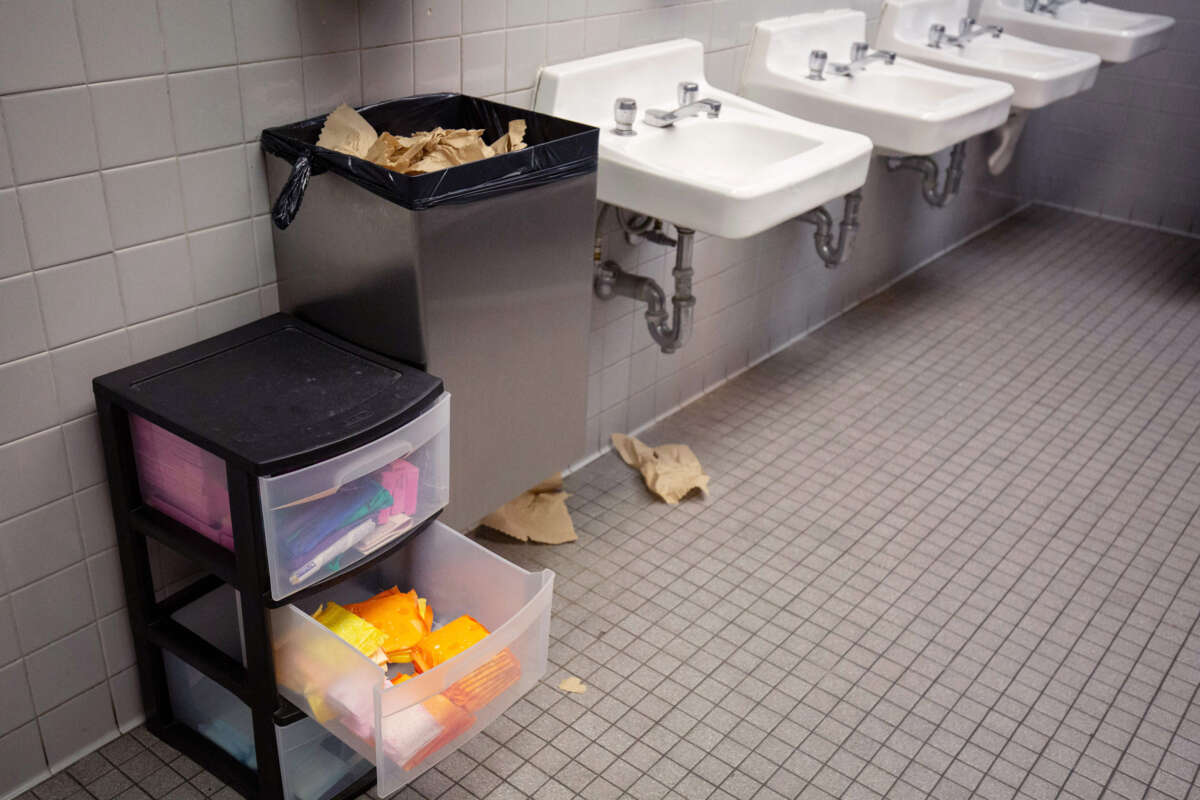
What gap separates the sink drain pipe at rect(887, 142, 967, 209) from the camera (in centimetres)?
317

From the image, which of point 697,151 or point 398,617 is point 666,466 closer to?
point 697,151

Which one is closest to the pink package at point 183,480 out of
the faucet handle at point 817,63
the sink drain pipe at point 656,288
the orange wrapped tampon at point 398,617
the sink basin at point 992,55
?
the orange wrapped tampon at point 398,617

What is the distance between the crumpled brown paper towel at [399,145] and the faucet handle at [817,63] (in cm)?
114

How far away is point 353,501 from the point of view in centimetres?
147

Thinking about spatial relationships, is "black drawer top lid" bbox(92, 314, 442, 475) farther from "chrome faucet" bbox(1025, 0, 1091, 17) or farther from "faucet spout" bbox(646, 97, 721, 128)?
"chrome faucet" bbox(1025, 0, 1091, 17)

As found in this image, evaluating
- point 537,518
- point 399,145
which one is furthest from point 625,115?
point 537,518

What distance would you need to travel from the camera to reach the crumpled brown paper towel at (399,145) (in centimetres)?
166

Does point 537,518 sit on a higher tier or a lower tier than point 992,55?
lower

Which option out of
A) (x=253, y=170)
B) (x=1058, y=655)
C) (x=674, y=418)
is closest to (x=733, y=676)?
(x=1058, y=655)

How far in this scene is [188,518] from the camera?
5.02ft

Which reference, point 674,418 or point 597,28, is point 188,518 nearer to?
point 597,28

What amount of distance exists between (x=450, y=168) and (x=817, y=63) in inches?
54.8

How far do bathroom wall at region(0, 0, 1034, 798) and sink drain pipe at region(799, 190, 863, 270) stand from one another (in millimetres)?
1016

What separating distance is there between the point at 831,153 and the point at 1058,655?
1.01 metres
